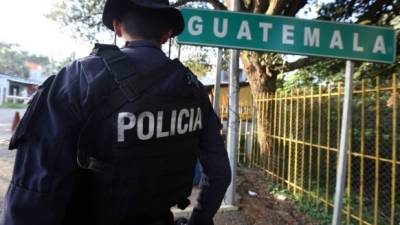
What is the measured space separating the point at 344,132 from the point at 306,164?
2.44m

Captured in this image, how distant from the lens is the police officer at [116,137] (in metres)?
1.13

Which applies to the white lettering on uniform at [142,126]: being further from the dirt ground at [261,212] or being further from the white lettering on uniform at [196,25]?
the dirt ground at [261,212]

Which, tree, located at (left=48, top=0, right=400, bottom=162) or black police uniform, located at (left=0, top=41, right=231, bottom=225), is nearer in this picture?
black police uniform, located at (left=0, top=41, right=231, bottom=225)

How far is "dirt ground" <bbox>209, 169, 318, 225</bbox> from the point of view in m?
4.72

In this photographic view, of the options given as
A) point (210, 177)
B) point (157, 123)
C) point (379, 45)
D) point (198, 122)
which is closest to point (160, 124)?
point (157, 123)

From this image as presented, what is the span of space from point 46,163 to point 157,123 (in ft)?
1.27

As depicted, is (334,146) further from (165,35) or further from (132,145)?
(132,145)

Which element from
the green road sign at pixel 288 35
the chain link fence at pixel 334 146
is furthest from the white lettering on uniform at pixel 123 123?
the chain link fence at pixel 334 146

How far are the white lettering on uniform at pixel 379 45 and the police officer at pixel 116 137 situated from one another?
9.00 ft

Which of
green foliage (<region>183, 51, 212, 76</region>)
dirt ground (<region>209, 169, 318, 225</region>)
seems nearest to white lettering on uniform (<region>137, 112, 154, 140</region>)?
dirt ground (<region>209, 169, 318, 225</region>)

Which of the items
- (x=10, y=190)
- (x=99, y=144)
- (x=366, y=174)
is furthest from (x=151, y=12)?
(x=366, y=174)

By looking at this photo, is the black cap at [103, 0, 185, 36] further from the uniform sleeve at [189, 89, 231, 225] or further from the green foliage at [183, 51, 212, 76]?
the green foliage at [183, 51, 212, 76]

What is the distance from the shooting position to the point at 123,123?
1229 mm

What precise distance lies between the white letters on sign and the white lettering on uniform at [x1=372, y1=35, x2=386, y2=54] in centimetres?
279
